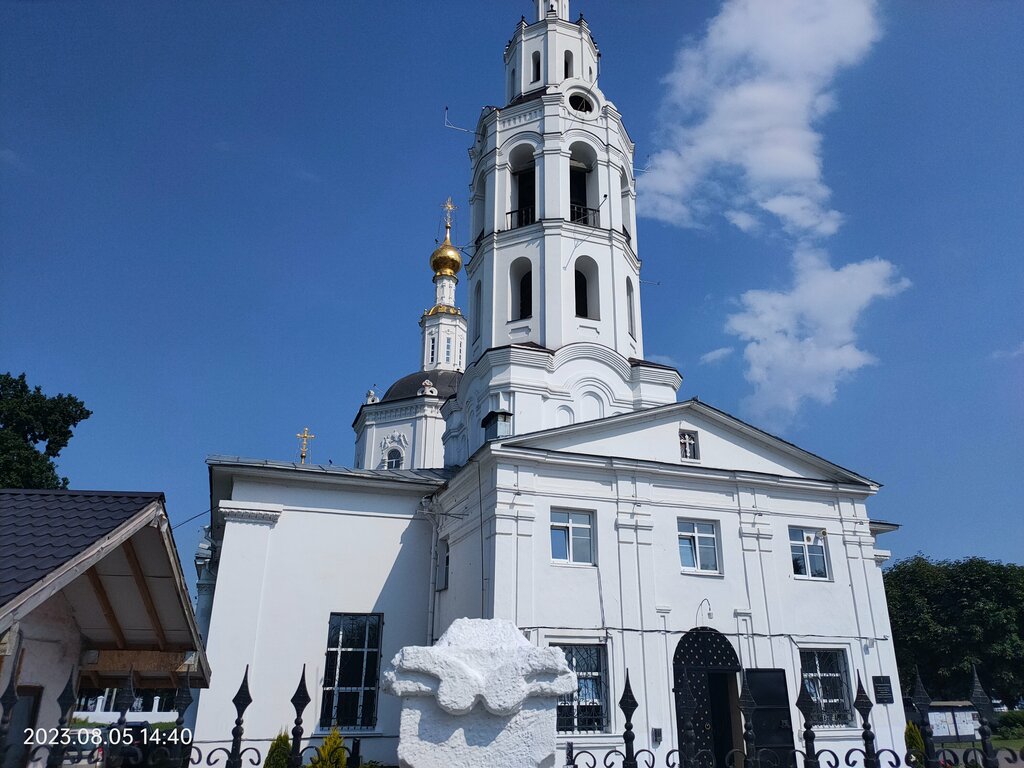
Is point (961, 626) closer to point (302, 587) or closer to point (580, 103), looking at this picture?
point (580, 103)

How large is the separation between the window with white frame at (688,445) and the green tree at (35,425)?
936 inches

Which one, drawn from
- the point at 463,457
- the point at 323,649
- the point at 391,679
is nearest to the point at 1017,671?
the point at 463,457

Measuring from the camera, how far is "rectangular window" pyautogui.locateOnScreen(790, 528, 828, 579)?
17.9 m

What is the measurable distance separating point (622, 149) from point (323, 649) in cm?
1948

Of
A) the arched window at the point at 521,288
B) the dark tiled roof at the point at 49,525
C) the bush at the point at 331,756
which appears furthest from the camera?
the arched window at the point at 521,288

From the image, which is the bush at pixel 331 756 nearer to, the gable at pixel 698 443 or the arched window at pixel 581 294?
the gable at pixel 698 443

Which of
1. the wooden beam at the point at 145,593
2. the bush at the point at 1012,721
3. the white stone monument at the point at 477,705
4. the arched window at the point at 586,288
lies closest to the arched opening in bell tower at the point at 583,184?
the arched window at the point at 586,288

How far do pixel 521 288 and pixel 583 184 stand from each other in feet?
16.2

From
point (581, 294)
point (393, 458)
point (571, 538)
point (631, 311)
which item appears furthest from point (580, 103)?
point (393, 458)

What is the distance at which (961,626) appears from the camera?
114 feet

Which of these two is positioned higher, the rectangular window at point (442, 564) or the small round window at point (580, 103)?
the small round window at point (580, 103)

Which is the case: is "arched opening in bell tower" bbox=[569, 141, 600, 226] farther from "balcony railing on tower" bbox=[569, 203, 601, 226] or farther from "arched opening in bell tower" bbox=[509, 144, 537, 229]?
"arched opening in bell tower" bbox=[509, 144, 537, 229]

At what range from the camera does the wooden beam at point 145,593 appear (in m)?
5.82

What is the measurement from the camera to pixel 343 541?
1869 cm
